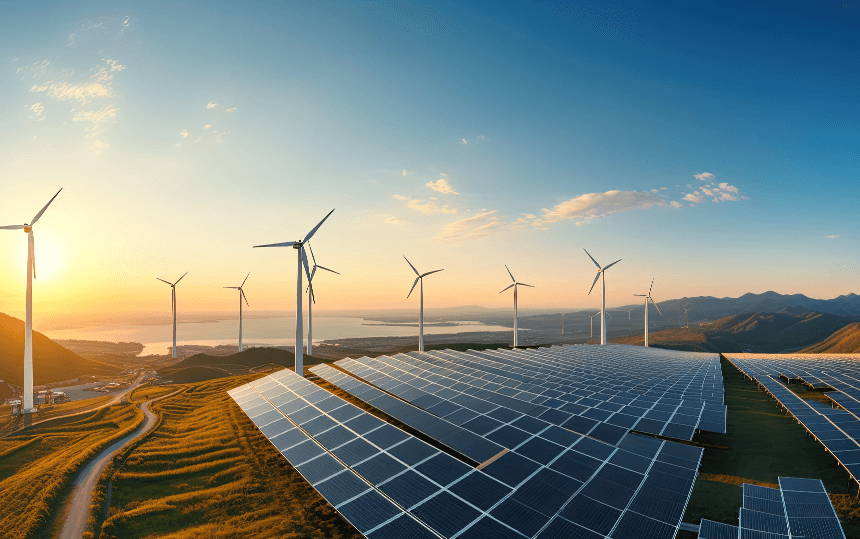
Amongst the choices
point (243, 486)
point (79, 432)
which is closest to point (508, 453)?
point (243, 486)

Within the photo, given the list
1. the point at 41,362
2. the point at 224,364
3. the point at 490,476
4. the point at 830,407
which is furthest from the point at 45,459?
the point at 41,362

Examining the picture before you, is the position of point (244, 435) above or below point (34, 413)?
above

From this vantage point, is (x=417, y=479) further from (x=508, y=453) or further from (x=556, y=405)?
(x=556, y=405)

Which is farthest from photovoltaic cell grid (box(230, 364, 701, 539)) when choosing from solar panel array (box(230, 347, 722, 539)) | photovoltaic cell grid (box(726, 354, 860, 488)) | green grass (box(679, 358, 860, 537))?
photovoltaic cell grid (box(726, 354, 860, 488))

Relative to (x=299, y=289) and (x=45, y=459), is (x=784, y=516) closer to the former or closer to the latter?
(x=299, y=289)

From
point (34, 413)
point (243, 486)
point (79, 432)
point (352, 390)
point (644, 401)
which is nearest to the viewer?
point (243, 486)

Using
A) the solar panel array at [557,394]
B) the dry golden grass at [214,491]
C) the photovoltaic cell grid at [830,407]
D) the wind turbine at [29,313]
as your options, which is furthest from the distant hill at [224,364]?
the photovoltaic cell grid at [830,407]
